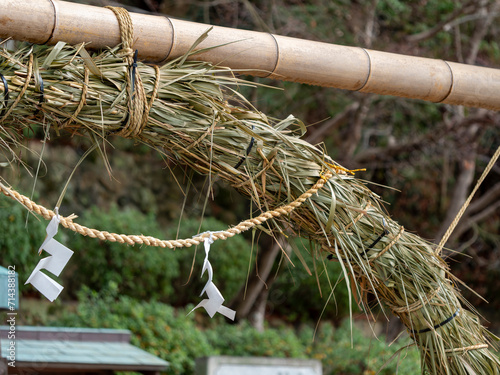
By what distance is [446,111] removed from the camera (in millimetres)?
5223

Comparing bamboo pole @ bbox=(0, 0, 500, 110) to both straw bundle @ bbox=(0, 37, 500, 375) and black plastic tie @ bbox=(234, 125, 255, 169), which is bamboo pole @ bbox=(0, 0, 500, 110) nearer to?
straw bundle @ bbox=(0, 37, 500, 375)

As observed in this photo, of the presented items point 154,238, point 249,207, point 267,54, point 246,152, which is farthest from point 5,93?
point 249,207

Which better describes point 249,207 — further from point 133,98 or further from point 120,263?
point 133,98

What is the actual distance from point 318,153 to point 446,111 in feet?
14.0

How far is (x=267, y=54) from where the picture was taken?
1.40 m

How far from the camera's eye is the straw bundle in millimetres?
1107

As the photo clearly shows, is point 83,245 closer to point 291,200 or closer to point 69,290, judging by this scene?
point 69,290

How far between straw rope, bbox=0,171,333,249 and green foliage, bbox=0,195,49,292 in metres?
3.17

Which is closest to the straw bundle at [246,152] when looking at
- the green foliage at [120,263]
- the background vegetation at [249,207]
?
the background vegetation at [249,207]

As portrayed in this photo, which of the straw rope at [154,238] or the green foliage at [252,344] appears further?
the green foliage at [252,344]

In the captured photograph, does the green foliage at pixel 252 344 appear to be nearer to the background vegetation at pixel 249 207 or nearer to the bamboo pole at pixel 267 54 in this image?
the background vegetation at pixel 249 207

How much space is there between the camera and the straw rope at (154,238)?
104 cm

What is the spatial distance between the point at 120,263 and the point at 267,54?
3693mm

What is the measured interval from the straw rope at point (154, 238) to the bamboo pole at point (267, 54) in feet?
1.05
